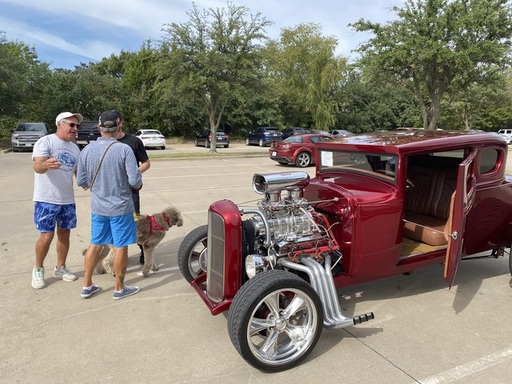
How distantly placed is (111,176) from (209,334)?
1.68 meters

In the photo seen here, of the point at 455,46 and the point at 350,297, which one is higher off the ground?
the point at 455,46

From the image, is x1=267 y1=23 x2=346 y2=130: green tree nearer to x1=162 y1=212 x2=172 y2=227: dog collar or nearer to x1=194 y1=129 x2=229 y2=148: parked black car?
x1=194 y1=129 x2=229 y2=148: parked black car

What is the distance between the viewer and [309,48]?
1511 inches

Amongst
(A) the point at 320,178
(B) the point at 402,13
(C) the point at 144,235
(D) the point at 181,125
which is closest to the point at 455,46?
(B) the point at 402,13

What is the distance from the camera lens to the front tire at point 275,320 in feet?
8.55

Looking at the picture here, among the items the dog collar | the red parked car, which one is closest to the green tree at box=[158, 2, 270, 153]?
the red parked car

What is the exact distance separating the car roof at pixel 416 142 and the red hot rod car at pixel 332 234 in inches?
0.4

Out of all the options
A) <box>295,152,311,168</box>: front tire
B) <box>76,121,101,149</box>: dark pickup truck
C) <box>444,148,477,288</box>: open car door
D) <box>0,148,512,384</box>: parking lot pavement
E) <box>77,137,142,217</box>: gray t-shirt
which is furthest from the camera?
<box>76,121,101,149</box>: dark pickup truck

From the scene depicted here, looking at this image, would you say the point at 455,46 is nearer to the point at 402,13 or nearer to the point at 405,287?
the point at 402,13

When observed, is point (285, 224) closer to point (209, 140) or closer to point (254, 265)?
point (254, 265)

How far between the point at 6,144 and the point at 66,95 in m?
6.90

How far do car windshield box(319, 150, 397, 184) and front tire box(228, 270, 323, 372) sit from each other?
1.47 m

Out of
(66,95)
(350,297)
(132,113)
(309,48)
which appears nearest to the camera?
(350,297)

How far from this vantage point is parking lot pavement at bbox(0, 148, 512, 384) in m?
2.72
